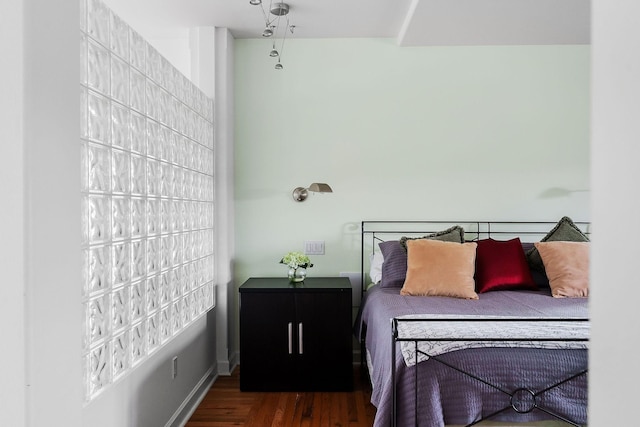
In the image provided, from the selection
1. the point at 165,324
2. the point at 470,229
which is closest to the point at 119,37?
the point at 165,324

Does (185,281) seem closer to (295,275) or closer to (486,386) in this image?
(295,275)

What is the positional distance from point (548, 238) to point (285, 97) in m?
2.29

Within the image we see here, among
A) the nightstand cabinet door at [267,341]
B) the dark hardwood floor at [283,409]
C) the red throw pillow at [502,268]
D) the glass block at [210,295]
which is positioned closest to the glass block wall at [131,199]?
the glass block at [210,295]

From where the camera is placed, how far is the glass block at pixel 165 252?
2.37 meters

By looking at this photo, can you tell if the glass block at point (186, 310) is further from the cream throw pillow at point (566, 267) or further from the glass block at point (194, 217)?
the cream throw pillow at point (566, 267)

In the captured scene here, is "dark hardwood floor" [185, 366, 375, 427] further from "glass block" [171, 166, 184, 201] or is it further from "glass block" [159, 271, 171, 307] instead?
"glass block" [171, 166, 184, 201]

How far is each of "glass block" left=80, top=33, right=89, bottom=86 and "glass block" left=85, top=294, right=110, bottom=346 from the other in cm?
75

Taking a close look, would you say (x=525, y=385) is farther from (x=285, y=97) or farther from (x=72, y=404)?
(x=285, y=97)

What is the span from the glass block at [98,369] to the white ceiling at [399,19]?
2.37m

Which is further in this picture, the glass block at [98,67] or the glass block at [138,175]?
the glass block at [138,175]

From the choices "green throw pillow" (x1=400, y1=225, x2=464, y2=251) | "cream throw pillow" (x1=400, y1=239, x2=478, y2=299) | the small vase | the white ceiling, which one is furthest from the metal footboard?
the white ceiling

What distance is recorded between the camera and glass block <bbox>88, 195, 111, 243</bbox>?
165cm

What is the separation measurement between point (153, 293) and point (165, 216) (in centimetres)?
42

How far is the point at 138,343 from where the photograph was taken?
206 cm
